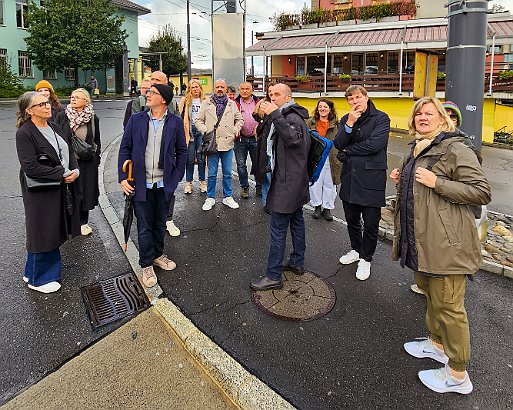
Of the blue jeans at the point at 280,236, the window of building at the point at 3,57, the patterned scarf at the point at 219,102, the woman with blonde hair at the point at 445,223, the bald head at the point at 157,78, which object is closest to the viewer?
the woman with blonde hair at the point at 445,223

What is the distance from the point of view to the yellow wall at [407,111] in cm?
1719

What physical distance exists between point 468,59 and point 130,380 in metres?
4.51

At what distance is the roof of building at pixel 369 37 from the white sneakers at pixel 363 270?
17.5 metres

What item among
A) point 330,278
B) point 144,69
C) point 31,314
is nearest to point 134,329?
point 31,314

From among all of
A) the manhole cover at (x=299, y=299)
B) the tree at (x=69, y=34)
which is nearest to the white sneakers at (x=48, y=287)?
the manhole cover at (x=299, y=299)

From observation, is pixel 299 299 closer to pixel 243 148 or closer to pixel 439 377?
pixel 439 377

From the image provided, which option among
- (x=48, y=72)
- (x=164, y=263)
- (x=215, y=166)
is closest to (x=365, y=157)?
(x=164, y=263)

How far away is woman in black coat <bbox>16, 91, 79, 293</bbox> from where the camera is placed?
385 centimetres

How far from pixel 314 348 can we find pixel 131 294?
191cm

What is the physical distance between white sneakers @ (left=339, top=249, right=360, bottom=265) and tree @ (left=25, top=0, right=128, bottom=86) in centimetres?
3309

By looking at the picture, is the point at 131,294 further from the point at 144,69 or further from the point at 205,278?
the point at 144,69

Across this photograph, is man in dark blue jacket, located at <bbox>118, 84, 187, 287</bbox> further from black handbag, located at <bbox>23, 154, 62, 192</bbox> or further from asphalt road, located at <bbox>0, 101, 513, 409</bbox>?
black handbag, located at <bbox>23, 154, 62, 192</bbox>

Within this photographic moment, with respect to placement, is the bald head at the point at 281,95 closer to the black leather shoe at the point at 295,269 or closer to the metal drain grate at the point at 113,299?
the black leather shoe at the point at 295,269

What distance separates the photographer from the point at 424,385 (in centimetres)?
290
